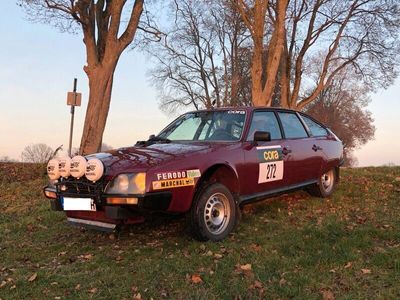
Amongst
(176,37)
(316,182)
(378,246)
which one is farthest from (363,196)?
(176,37)

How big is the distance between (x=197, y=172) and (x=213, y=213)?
0.62m

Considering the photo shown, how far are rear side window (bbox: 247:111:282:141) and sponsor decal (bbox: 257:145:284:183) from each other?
0.23 meters

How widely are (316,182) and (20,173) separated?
25.6 ft

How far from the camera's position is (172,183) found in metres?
4.84

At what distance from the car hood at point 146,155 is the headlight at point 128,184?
2.5 inches

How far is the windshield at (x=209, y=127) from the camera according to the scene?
6.11 metres

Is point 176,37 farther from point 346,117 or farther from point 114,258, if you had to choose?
point 114,258

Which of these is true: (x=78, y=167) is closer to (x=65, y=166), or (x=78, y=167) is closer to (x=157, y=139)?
(x=65, y=166)

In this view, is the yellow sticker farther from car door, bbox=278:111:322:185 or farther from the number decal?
car door, bbox=278:111:322:185

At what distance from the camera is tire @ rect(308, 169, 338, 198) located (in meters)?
7.72

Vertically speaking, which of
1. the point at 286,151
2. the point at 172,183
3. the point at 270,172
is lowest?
the point at 172,183

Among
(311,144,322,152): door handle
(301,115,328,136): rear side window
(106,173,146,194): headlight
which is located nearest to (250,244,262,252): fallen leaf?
Answer: (106,173,146,194): headlight

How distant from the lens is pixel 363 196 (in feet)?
26.7

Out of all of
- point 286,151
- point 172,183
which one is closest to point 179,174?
point 172,183
